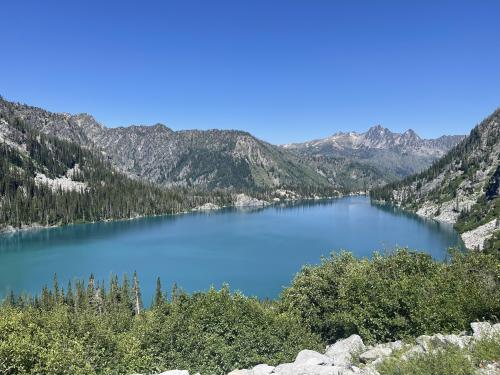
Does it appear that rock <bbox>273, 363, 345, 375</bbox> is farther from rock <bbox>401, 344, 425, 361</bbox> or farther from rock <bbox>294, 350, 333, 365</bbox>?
rock <bbox>401, 344, 425, 361</bbox>

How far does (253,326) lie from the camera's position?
41.5 metres

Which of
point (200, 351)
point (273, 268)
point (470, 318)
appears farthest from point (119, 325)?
point (273, 268)

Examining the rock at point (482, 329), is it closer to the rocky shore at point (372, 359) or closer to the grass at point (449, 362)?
the rocky shore at point (372, 359)

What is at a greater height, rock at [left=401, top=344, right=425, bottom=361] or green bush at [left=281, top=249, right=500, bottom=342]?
rock at [left=401, top=344, right=425, bottom=361]

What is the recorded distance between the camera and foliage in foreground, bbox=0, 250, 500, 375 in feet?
114

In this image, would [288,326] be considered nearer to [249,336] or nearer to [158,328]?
[249,336]

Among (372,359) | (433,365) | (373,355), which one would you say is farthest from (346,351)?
(433,365)

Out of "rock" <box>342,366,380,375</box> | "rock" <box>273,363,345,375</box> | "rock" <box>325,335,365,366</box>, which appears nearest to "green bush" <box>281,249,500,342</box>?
"rock" <box>325,335,365,366</box>

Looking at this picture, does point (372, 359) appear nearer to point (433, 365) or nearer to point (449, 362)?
point (433, 365)

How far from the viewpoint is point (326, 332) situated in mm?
46938

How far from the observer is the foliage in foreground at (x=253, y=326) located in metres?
34.8

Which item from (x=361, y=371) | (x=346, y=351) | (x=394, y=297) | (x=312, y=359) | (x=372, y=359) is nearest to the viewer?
(x=361, y=371)

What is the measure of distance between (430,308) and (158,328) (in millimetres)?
25901

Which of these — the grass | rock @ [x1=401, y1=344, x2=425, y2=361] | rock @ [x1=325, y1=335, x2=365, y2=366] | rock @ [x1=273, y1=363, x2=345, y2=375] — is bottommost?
rock @ [x1=325, y1=335, x2=365, y2=366]
